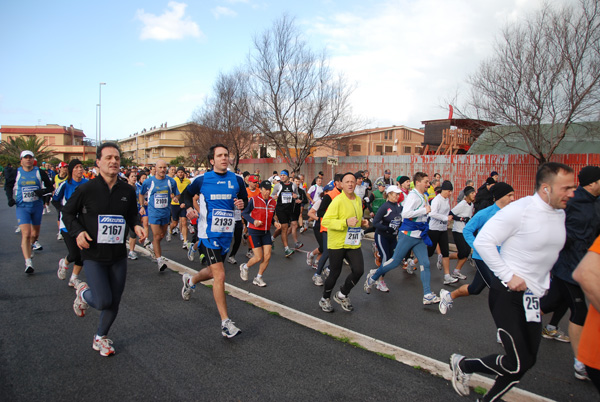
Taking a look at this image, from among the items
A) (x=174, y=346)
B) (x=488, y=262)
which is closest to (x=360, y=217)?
(x=488, y=262)

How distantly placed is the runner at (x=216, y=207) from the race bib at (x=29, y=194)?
14.4 feet

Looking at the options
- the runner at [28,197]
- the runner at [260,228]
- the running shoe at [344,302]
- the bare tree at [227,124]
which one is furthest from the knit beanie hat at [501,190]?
the bare tree at [227,124]

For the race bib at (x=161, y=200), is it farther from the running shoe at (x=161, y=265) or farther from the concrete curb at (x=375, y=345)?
the concrete curb at (x=375, y=345)

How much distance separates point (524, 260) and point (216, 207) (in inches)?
132

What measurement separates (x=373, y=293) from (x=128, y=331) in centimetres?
381

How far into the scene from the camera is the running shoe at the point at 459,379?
3.33m

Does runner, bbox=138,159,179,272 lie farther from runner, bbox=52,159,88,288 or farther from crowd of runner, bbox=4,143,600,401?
runner, bbox=52,159,88,288

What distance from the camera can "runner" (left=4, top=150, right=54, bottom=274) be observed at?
721 centimetres

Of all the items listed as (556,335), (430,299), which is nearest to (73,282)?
(430,299)

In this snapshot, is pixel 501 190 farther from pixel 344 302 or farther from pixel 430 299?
pixel 344 302

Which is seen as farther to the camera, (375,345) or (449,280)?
(449,280)

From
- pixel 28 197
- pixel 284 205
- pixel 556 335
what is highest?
pixel 28 197

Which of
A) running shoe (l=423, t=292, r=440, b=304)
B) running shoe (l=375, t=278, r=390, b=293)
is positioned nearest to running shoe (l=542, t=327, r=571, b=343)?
running shoe (l=423, t=292, r=440, b=304)

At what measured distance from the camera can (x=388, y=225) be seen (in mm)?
6516
